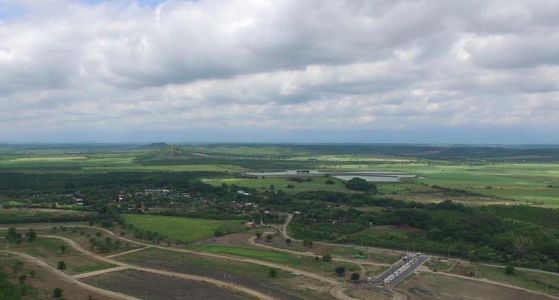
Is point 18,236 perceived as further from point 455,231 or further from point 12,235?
point 455,231

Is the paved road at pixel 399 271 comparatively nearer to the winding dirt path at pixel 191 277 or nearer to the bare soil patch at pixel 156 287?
the winding dirt path at pixel 191 277

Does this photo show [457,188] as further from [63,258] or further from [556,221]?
[63,258]

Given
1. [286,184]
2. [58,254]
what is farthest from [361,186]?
[58,254]

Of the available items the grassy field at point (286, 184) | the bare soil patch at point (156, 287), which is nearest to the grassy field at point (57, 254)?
the bare soil patch at point (156, 287)

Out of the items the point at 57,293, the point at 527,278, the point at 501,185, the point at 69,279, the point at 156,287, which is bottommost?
the point at 527,278

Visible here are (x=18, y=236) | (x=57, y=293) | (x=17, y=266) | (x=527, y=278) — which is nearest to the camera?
(x=57, y=293)

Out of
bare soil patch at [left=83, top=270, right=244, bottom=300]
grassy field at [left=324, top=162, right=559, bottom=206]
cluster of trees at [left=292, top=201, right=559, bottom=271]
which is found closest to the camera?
bare soil patch at [left=83, top=270, right=244, bottom=300]

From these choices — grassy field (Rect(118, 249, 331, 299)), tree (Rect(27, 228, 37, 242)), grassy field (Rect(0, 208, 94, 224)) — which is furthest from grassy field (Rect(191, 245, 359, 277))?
grassy field (Rect(0, 208, 94, 224))

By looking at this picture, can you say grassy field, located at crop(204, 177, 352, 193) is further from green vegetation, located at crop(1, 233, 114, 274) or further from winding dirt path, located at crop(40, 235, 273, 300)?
winding dirt path, located at crop(40, 235, 273, 300)
